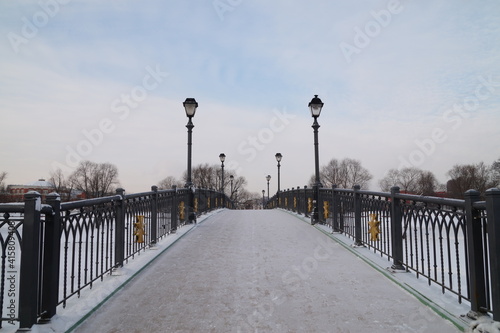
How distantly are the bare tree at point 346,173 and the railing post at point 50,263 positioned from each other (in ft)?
294

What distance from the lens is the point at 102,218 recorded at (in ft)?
16.5

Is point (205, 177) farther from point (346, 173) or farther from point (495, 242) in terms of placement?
point (495, 242)

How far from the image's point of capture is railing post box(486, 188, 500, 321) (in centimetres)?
313

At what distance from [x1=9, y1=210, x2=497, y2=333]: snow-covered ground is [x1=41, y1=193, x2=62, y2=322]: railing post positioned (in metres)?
0.18

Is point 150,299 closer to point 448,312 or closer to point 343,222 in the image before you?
point 448,312

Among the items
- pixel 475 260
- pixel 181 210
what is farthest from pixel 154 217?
pixel 475 260

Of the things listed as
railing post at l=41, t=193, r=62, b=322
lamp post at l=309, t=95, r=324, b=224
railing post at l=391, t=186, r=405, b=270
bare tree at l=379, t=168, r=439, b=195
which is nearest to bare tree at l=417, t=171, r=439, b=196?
bare tree at l=379, t=168, r=439, b=195

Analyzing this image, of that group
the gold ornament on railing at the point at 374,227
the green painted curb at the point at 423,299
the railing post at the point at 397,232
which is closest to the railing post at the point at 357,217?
the green painted curb at the point at 423,299

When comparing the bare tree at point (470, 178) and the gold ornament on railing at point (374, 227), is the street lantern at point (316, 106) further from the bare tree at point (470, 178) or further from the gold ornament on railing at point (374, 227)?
the bare tree at point (470, 178)

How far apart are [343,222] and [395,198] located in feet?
12.0

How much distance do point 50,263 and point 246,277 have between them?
9.36ft

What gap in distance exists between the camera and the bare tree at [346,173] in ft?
300

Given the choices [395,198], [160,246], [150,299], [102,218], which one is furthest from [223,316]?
[160,246]

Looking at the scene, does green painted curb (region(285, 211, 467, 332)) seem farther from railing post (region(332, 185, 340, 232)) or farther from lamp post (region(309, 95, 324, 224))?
lamp post (region(309, 95, 324, 224))
